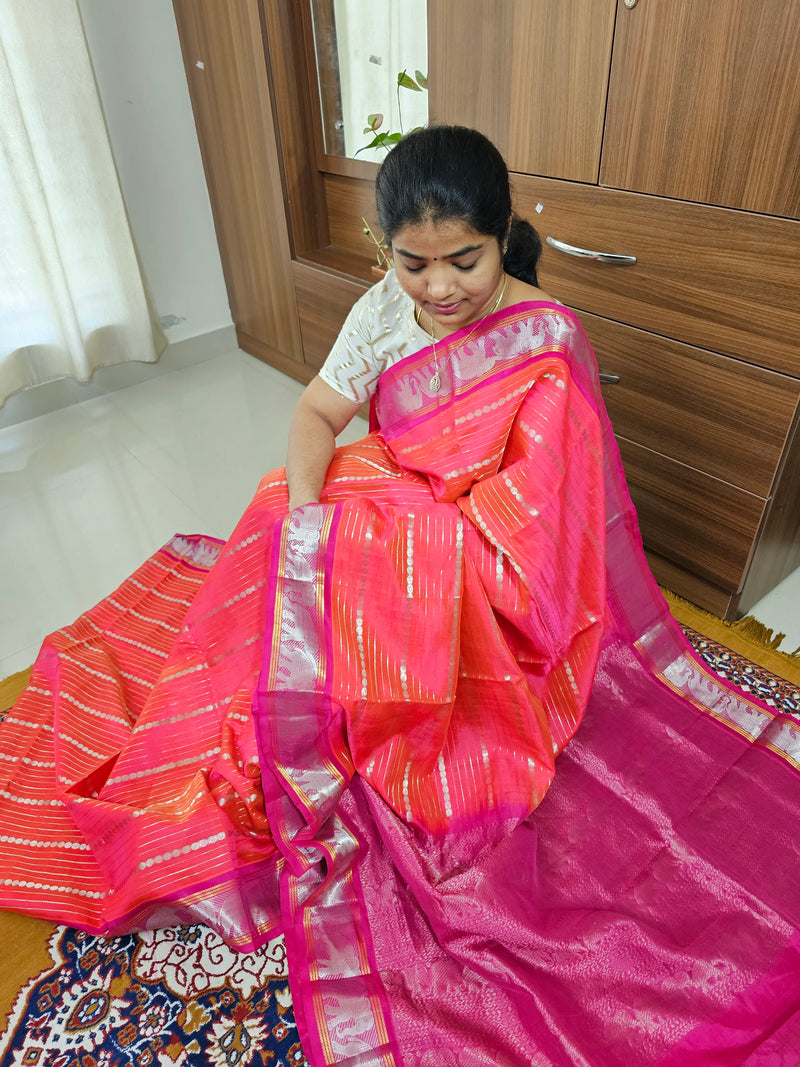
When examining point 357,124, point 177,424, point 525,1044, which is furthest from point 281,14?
point 525,1044

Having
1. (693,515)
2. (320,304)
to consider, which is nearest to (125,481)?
(320,304)

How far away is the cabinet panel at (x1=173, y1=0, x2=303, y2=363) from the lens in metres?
2.18

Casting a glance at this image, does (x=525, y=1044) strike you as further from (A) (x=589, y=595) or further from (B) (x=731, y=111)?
(B) (x=731, y=111)

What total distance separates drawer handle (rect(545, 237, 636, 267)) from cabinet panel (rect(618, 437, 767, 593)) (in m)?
0.38

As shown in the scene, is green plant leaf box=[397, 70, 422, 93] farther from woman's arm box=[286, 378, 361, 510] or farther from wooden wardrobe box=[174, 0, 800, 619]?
woman's arm box=[286, 378, 361, 510]

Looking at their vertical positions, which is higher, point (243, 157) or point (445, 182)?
point (445, 182)

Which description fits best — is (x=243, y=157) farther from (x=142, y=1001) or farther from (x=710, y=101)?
(x=142, y=1001)

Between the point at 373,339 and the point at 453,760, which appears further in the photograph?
the point at 373,339

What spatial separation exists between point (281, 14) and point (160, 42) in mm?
572

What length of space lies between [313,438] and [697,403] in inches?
29.3

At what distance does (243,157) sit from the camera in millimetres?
2391

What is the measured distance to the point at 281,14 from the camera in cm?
205

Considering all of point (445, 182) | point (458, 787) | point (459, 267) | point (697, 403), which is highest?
point (445, 182)

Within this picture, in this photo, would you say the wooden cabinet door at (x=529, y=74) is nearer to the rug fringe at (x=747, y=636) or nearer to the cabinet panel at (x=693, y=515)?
the cabinet panel at (x=693, y=515)
